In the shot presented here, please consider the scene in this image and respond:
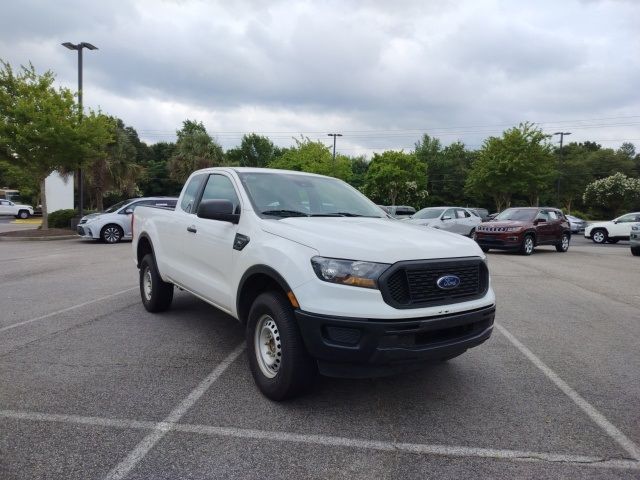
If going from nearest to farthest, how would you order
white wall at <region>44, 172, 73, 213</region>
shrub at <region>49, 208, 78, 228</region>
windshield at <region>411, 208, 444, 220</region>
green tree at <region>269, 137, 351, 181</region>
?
windshield at <region>411, 208, 444, 220</region>, shrub at <region>49, 208, 78, 228</region>, white wall at <region>44, 172, 73, 213</region>, green tree at <region>269, 137, 351, 181</region>

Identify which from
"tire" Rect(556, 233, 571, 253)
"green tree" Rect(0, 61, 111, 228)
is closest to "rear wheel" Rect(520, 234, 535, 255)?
"tire" Rect(556, 233, 571, 253)

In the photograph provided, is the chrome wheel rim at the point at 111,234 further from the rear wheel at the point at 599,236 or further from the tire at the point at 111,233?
the rear wheel at the point at 599,236

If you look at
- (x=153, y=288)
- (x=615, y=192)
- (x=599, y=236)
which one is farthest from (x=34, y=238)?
(x=615, y=192)

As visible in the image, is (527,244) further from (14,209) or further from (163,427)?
(14,209)

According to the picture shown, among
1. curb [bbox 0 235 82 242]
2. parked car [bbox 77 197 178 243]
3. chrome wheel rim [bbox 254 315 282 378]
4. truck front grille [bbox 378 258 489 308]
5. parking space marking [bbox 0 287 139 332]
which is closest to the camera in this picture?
truck front grille [bbox 378 258 489 308]

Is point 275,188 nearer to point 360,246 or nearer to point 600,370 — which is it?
point 360,246

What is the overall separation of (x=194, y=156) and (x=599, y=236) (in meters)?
35.6

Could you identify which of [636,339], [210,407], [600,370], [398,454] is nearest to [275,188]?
[210,407]

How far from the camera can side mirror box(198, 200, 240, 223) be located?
4.09 m

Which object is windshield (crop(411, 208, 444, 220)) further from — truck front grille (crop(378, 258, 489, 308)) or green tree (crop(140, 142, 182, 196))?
green tree (crop(140, 142, 182, 196))

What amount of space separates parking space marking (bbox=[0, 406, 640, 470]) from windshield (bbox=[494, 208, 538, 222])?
14.9m

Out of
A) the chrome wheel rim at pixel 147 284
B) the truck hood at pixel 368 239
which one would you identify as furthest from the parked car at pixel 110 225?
the truck hood at pixel 368 239

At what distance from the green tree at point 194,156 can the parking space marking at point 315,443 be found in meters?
44.9

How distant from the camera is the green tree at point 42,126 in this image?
1845 centimetres
